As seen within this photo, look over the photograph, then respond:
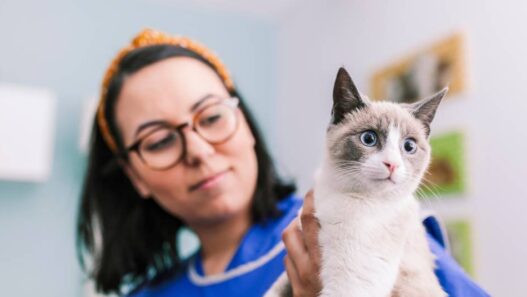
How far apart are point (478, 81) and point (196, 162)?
0.93m

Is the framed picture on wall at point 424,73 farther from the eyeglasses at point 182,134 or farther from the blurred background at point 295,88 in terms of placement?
the eyeglasses at point 182,134

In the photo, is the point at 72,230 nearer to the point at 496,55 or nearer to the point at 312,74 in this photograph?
the point at 312,74

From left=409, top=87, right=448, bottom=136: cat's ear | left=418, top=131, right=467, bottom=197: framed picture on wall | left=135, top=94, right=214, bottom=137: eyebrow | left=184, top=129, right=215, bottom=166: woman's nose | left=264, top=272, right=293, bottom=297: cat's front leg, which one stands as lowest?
left=418, top=131, right=467, bottom=197: framed picture on wall

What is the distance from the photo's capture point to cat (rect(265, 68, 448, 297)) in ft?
1.68

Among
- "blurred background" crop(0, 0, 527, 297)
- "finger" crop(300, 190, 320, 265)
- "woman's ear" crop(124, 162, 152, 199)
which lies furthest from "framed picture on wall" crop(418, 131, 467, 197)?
"finger" crop(300, 190, 320, 265)

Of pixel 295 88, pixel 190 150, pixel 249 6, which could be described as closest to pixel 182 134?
pixel 190 150

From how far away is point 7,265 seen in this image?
210 centimetres

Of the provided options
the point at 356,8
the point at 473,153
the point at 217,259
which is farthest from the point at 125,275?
the point at 356,8

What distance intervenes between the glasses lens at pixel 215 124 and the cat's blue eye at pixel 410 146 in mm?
436

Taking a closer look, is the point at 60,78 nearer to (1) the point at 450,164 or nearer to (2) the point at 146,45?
(2) the point at 146,45

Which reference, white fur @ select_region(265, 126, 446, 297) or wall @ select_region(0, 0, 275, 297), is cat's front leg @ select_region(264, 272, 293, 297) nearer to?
white fur @ select_region(265, 126, 446, 297)

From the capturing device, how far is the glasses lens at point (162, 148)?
91 cm

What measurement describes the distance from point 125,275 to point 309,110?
98cm

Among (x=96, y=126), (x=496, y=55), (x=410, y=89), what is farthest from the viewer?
(x=410, y=89)
